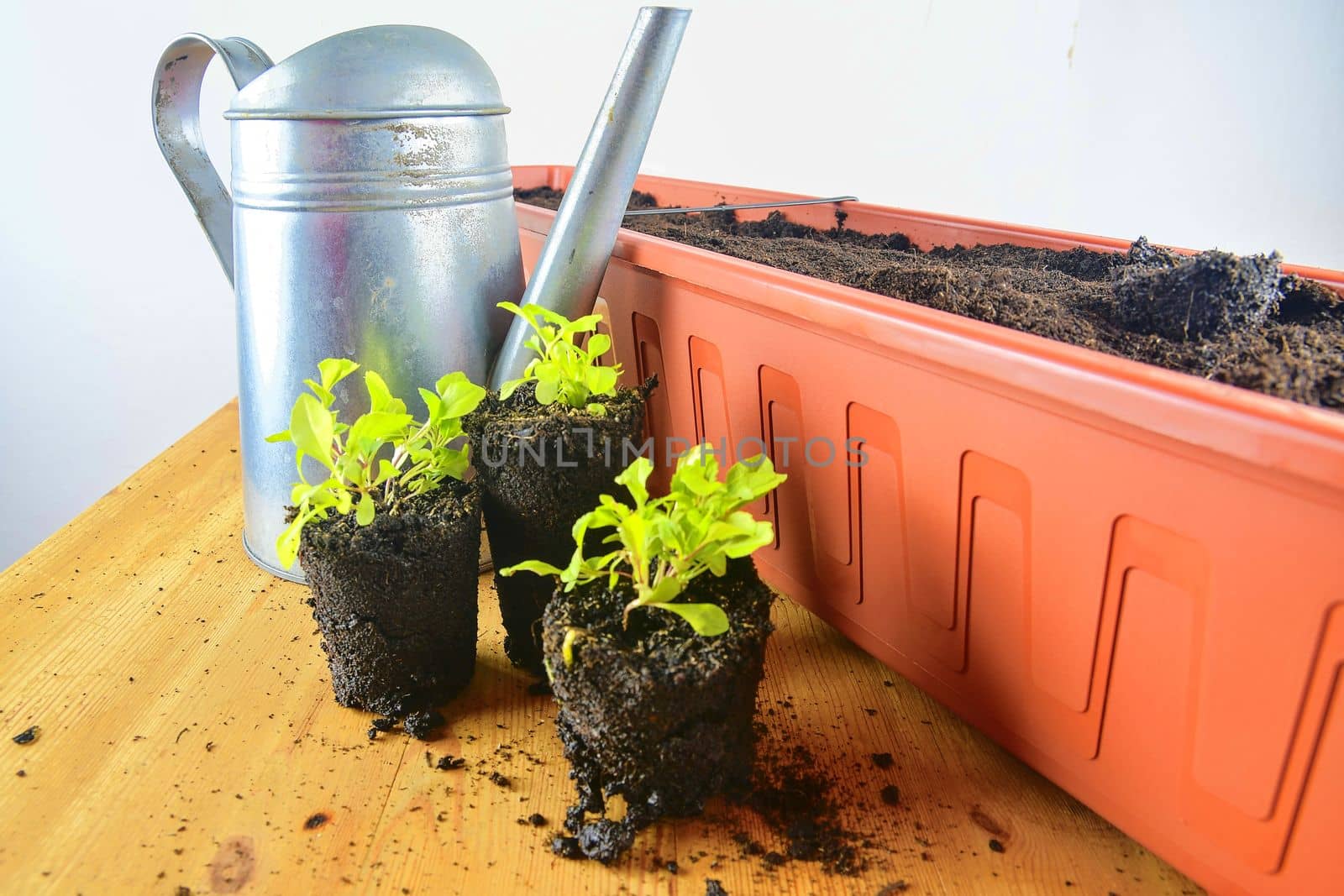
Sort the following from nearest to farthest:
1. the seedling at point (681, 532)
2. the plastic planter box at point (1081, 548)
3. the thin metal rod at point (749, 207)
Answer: the plastic planter box at point (1081, 548) < the seedling at point (681, 532) < the thin metal rod at point (749, 207)

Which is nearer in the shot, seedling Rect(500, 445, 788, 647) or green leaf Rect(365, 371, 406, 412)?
seedling Rect(500, 445, 788, 647)

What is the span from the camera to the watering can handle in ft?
2.39

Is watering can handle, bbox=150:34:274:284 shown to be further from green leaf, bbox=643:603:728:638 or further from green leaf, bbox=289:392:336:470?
green leaf, bbox=643:603:728:638

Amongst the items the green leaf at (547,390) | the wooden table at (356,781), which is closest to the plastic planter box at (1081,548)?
the wooden table at (356,781)

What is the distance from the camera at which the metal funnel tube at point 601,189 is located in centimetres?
→ 71

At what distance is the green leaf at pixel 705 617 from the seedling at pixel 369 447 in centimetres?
21

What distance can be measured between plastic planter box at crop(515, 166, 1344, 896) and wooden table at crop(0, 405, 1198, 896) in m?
0.03

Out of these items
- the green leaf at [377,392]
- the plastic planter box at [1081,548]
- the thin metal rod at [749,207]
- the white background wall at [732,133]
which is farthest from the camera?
the white background wall at [732,133]

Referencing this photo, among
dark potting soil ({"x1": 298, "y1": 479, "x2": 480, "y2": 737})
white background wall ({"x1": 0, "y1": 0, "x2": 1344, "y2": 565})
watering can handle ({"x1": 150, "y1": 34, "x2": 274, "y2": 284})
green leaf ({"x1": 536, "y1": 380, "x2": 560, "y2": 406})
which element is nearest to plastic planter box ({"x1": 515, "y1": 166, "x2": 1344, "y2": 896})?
green leaf ({"x1": 536, "y1": 380, "x2": 560, "y2": 406})

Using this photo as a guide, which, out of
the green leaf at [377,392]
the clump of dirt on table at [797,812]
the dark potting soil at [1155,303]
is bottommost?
the clump of dirt on table at [797,812]

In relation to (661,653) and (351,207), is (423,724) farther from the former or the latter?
(351,207)

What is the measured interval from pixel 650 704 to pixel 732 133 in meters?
1.16

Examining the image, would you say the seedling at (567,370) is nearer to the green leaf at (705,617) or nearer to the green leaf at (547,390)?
the green leaf at (547,390)

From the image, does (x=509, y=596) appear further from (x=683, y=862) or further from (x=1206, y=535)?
(x=1206, y=535)
